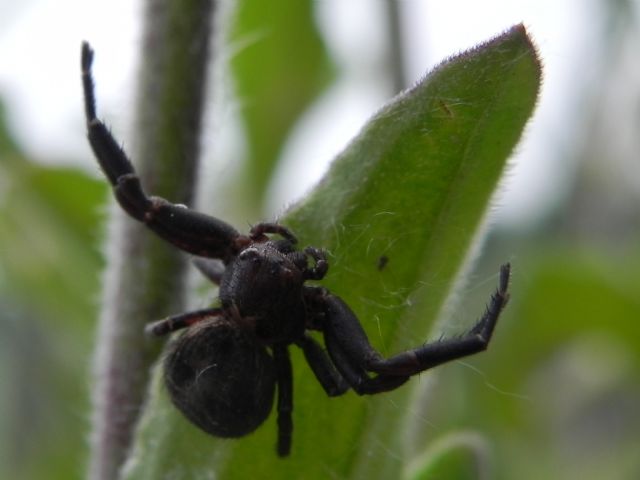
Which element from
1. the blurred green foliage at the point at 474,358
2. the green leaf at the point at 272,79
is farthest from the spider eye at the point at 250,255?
the green leaf at the point at 272,79

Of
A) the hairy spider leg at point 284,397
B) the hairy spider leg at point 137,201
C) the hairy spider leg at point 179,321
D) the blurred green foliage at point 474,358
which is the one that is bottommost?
the blurred green foliage at point 474,358

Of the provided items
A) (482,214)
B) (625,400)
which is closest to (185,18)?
(482,214)

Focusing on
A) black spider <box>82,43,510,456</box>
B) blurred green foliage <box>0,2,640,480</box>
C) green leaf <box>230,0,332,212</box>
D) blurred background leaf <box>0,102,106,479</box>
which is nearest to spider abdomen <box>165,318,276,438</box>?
black spider <box>82,43,510,456</box>

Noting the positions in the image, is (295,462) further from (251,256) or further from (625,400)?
(625,400)

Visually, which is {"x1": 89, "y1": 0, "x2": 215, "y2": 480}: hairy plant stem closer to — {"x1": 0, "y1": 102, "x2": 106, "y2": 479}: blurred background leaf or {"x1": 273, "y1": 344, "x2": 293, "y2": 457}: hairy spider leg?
{"x1": 273, "y1": 344, "x2": 293, "y2": 457}: hairy spider leg

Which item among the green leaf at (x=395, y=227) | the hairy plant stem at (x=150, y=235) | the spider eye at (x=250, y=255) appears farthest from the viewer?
the spider eye at (x=250, y=255)

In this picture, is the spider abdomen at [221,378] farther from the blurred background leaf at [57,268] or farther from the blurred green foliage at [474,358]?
the blurred background leaf at [57,268]
